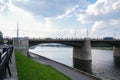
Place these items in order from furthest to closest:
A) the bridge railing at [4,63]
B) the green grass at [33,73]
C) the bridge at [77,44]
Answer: the bridge at [77,44], the green grass at [33,73], the bridge railing at [4,63]

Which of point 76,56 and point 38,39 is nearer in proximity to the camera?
point 38,39

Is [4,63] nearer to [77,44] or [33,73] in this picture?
[33,73]

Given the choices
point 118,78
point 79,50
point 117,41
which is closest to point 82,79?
point 118,78

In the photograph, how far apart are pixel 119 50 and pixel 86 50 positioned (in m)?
27.8

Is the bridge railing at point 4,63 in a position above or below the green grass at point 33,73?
above

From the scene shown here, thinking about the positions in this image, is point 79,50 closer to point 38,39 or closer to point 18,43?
point 38,39

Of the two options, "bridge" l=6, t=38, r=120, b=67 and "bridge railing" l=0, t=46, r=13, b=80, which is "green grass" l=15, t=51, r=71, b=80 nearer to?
"bridge railing" l=0, t=46, r=13, b=80

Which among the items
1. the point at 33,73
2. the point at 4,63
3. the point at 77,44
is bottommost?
the point at 33,73

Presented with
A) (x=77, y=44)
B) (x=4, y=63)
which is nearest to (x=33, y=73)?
(x=4, y=63)

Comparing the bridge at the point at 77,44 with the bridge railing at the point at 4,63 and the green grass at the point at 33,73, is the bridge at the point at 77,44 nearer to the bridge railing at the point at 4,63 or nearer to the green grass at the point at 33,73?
the green grass at the point at 33,73

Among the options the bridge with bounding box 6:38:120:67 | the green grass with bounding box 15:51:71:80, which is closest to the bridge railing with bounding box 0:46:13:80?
the green grass with bounding box 15:51:71:80

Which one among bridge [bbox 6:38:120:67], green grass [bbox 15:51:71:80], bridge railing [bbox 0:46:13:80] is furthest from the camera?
bridge [bbox 6:38:120:67]

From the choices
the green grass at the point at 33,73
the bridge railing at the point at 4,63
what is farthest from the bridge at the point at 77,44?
the bridge railing at the point at 4,63

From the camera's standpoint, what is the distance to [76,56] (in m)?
92.4
